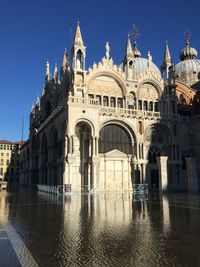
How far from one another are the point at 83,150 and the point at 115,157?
510 cm

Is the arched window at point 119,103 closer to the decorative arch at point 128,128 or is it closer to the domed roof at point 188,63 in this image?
the decorative arch at point 128,128

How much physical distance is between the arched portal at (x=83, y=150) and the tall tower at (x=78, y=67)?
18.8 ft

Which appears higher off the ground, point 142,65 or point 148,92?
point 142,65

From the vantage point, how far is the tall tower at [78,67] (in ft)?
129

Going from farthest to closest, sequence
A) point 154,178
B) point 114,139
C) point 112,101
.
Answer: point 112,101, point 154,178, point 114,139

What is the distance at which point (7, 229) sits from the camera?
10742 mm

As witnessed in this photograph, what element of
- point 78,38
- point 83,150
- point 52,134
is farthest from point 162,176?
point 78,38

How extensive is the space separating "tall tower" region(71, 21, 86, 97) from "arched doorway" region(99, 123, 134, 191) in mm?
7231

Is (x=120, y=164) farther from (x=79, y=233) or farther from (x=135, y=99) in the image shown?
(x=79, y=233)

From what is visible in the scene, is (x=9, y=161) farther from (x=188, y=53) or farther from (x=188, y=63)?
(x=188, y=53)

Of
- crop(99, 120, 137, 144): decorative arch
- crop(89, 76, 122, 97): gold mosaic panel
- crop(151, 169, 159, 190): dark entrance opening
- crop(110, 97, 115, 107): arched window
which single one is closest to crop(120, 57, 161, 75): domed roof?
crop(89, 76, 122, 97): gold mosaic panel

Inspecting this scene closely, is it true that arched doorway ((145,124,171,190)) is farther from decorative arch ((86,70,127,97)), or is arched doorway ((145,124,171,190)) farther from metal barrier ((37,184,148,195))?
decorative arch ((86,70,127,97))

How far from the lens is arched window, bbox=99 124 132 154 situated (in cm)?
3897

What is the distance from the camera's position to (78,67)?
40156 mm
